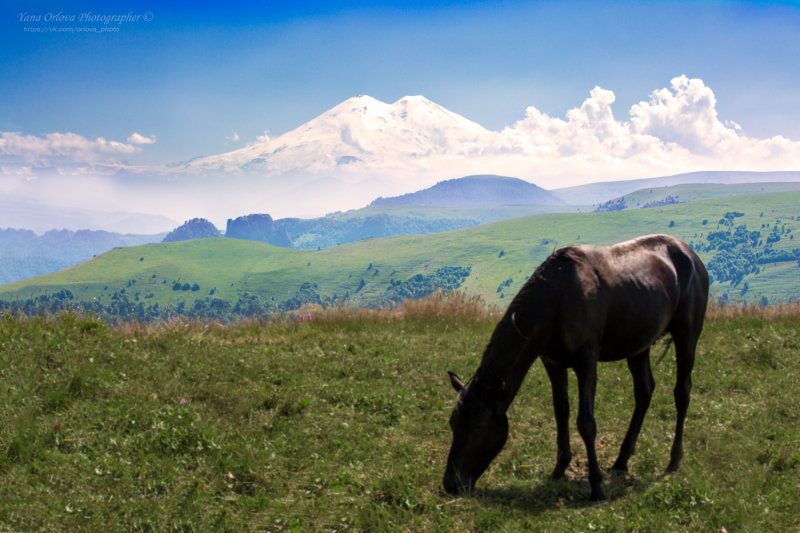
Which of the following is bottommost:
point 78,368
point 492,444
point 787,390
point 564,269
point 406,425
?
point 787,390

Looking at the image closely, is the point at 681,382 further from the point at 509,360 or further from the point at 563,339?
the point at 509,360

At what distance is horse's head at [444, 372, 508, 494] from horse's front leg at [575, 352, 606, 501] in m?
0.85

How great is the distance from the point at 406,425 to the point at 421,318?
7.51m

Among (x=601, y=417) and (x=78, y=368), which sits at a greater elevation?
(x=78, y=368)

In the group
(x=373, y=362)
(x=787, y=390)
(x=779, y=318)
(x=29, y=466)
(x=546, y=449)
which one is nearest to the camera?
(x=29, y=466)

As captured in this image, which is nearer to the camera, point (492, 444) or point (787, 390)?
point (492, 444)

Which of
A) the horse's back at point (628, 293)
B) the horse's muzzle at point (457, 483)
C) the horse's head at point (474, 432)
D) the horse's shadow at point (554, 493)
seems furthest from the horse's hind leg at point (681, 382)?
the horse's muzzle at point (457, 483)

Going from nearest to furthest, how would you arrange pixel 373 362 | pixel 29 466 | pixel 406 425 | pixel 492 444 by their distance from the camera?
pixel 492 444
pixel 29 466
pixel 406 425
pixel 373 362

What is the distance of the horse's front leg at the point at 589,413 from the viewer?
571 cm

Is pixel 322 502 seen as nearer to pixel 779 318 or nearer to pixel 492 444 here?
pixel 492 444

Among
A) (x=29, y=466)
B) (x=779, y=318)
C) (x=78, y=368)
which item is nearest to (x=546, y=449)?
(x=29, y=466)

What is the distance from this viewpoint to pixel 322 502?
19.1 feet

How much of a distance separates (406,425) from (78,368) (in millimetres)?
5448

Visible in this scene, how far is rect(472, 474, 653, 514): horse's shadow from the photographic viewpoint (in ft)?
18.7
